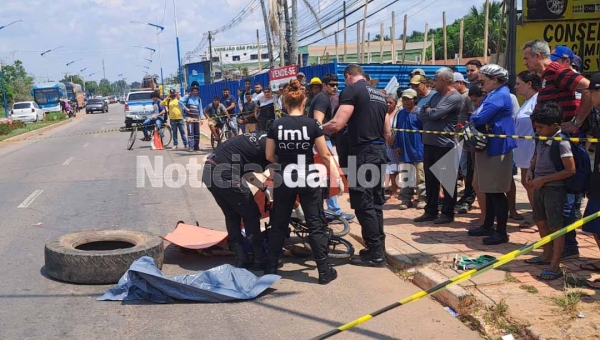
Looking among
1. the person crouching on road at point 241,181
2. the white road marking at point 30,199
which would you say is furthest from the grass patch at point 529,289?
the white road marking at point 30,199

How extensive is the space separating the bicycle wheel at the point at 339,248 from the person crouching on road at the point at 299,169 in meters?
0.51

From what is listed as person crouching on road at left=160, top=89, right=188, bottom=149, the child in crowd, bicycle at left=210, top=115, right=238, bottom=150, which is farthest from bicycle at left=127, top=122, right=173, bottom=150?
the child in crowd

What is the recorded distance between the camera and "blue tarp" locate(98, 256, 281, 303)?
4.71 m

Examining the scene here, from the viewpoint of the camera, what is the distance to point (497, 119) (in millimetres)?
5961

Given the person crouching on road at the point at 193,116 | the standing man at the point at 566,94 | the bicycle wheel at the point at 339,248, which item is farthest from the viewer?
the person crouching on road at the point at 193,116

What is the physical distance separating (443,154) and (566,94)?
1.81m

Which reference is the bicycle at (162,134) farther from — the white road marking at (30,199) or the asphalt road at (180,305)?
the asphalt road at (180,305)

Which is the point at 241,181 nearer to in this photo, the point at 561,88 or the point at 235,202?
the point at 235,202

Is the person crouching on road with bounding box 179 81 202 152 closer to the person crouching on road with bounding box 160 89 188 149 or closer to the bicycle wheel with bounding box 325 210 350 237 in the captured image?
the person crouching on road with bounding box 160 89 188 149

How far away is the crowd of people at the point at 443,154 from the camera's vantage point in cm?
485

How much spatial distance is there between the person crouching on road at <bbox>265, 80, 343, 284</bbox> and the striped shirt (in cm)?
229

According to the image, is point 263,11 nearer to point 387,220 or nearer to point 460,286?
point 387,220

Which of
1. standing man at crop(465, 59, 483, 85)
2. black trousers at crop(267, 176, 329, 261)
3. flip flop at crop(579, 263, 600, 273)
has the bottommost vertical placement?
flip flop at crop(579, 263, 600, 273)

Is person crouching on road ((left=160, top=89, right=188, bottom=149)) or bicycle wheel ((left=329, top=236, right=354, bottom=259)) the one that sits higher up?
person crouching on road ((left=160, top=89, right=188, bottom=149))
